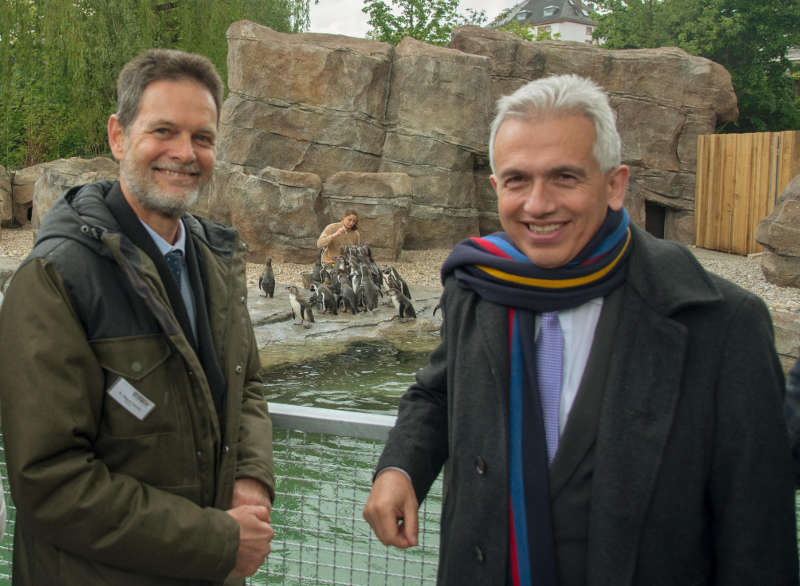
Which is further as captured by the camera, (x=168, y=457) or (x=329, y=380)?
(x=329, y=380)

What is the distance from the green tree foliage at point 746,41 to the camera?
19938 mm

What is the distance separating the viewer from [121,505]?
1.37 meters

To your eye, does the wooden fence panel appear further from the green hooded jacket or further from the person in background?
the green hooded jacket

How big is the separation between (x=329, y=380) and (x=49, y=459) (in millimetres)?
5937

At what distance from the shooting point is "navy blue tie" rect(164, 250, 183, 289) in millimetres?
1705

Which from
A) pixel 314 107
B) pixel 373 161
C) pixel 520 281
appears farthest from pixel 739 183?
pixel 520 281

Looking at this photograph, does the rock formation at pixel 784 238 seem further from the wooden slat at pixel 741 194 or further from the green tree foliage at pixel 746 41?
the green tree foliage at pixel 746 41

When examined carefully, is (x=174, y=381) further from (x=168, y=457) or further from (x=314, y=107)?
(x=314, y=107)

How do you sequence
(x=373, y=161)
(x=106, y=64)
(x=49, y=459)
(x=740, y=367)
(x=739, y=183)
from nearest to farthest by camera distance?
(x=740, y=367) → (x=49, y=459) → (x=739, y=183) → (x=373, y=161) → (x=106, y=64)

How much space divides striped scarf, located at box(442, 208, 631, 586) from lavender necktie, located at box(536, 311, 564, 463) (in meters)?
0.02

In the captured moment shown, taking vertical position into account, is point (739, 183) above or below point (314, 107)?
below

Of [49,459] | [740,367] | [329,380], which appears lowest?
[329,380]

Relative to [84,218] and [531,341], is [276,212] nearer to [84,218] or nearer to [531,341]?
[84,218]

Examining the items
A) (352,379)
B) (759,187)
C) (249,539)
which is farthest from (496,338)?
(759,187)
